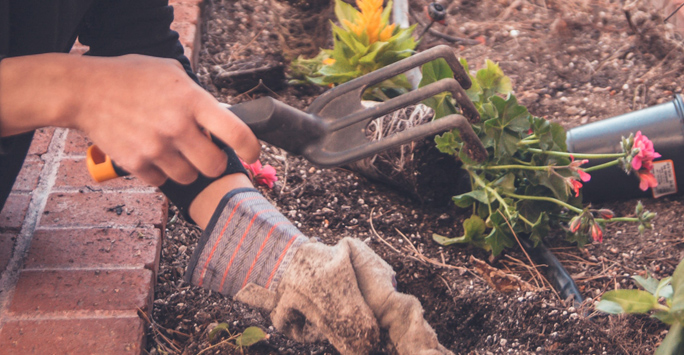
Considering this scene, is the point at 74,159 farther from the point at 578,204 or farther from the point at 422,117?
the point at 578,204

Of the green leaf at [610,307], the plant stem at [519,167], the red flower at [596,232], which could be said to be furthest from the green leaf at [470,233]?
the green leaf at [610,307]

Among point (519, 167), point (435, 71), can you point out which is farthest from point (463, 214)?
point (435, 71)

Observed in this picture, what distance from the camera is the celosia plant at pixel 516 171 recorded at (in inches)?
41.2

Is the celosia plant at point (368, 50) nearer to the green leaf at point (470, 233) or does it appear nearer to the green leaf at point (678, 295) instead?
the green leaf at point (470, 233)

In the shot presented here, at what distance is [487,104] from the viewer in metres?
1.12

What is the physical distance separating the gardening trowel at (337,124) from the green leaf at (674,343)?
0.39 metres

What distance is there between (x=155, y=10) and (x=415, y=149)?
61 cm

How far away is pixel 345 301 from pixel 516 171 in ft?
1.63

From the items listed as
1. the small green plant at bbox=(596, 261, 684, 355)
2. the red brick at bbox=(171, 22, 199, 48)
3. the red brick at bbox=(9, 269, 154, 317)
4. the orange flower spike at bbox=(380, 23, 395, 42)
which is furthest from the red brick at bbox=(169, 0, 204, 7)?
the small green plant at bbox=(596, 261, 684, 355)

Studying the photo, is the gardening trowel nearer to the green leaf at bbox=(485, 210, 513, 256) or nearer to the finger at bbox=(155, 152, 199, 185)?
the finger at bbox=(155, 152, 199, 185)

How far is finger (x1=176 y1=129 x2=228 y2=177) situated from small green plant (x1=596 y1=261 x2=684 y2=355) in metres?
0.61

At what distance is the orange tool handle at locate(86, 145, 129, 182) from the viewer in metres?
0.77

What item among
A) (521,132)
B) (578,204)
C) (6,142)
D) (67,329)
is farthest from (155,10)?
(578,204)

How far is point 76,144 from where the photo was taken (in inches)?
51.3
